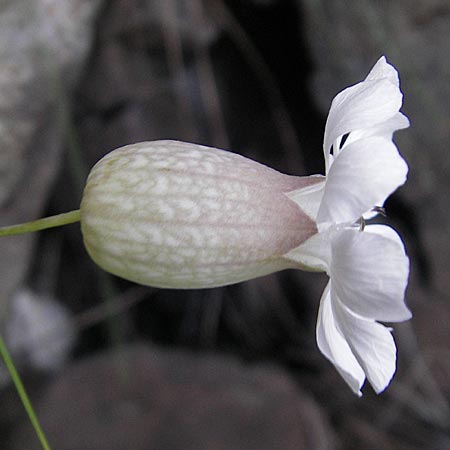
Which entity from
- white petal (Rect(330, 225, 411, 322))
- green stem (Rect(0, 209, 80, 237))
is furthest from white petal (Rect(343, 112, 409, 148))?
green stem (Rect(0, 209, 80, 237))

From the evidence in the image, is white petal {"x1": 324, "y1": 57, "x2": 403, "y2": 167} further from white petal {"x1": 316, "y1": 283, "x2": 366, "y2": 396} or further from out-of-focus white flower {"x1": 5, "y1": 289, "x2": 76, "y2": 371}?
out-of-focus white flower {"x1": 5, "y1": 289, "x2": 76, "y2": 371}

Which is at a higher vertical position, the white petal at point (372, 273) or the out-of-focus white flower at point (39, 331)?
the white petal at point (372, 273)

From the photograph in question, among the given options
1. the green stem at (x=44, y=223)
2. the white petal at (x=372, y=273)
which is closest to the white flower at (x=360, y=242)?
the white petal at (x=372, y=273)

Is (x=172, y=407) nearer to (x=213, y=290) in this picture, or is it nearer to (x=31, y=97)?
(x=213, y=290)

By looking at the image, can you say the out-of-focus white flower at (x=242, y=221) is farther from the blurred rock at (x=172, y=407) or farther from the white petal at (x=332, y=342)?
the blurred rock at (x=172, y=407)

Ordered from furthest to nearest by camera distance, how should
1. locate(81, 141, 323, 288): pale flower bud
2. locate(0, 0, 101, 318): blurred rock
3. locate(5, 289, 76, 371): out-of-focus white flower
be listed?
locate(5, 289, 76, 371): out-of-focus white flower
locate(0, 0, 101, 318): blurred rock
locate(81, 141, 323, 288): pale flower bud

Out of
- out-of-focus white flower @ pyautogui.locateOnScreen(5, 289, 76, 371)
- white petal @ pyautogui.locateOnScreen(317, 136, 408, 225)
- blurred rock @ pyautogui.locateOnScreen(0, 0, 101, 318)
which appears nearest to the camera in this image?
white petal @ pyautogui.locateOnScreen(317, 136, 408, 225)

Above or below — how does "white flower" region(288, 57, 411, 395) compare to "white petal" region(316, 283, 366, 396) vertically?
above

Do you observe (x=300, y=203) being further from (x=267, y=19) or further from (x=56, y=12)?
(x=267, y=19)

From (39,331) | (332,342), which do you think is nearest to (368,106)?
(332,342)
